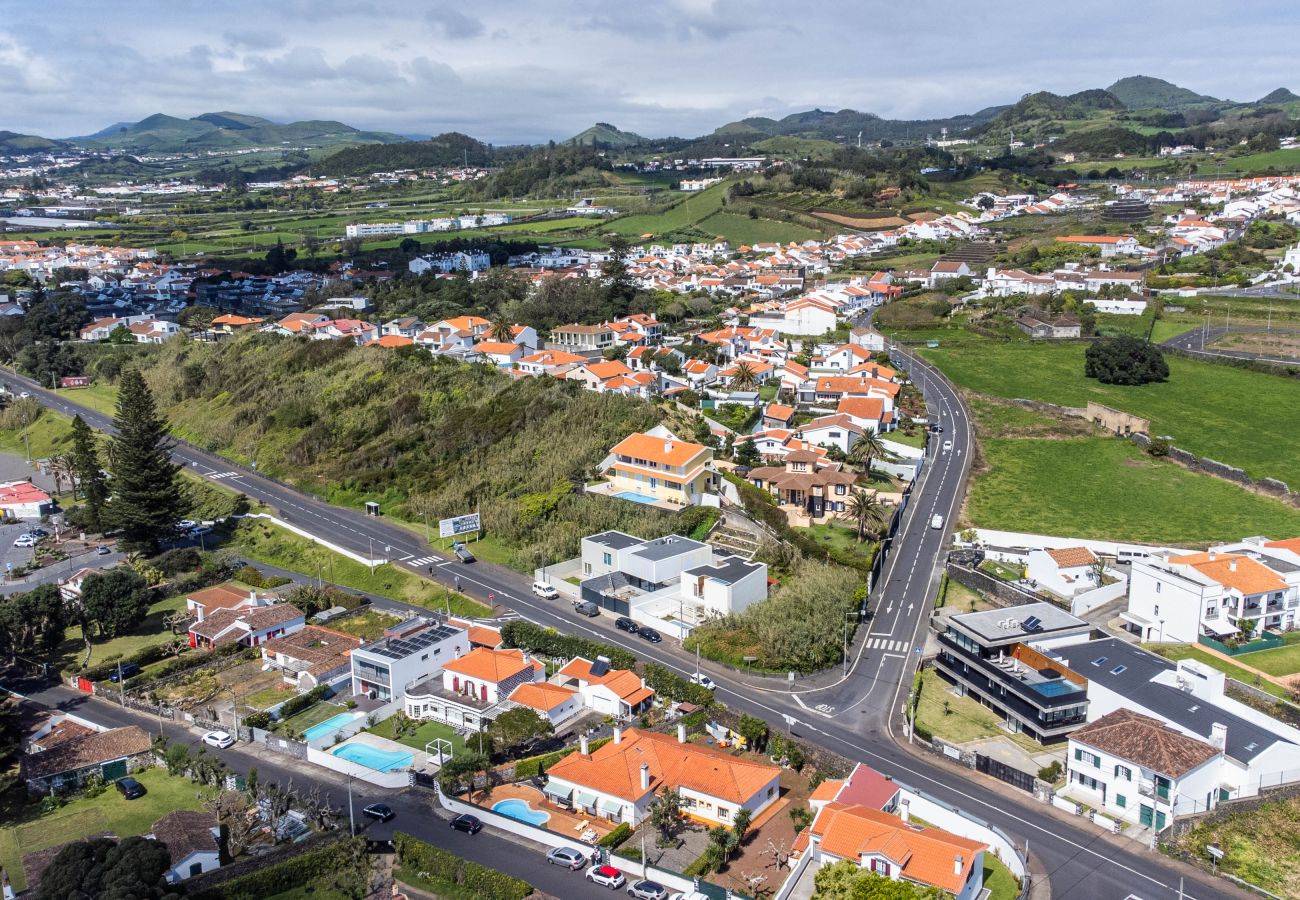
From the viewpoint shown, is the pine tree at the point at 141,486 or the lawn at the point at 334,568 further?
the pine tree at the point at 141,486

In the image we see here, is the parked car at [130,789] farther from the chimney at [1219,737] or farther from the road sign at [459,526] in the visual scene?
the chimney at [1219,737]

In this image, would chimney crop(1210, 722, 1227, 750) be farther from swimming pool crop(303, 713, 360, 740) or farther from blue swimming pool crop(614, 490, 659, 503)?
blue swimming pool crop(614, 490, 659, 503)

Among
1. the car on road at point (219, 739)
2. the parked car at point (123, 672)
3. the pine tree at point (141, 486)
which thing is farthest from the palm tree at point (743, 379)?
the car on road at point (219, 739)

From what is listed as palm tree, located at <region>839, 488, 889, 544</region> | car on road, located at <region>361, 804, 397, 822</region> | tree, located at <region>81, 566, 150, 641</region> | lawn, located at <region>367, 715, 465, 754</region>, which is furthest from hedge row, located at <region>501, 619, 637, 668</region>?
tree, located at <region>81, 566, 150, 641</region>

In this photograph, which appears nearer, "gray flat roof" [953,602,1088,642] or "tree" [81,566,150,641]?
"gray flat roof" [953,602,1088,642]

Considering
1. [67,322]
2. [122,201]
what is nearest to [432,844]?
[67,322]

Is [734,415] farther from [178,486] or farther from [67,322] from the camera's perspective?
[67,322]
